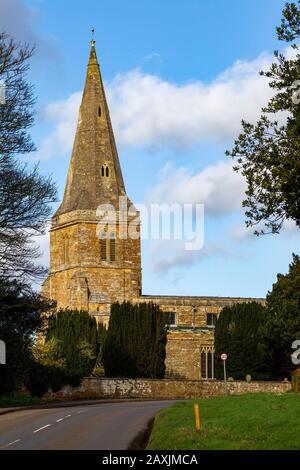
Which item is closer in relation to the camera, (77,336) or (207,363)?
(77,336)

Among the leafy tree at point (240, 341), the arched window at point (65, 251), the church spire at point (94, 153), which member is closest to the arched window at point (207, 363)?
the leafy tree at point (240, 341)

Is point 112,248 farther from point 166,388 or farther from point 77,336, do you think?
point 166,388

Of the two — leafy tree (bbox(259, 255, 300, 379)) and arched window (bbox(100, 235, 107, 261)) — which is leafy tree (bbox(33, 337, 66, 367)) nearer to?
leafy tree (bbox(259, 255, 300, 379))

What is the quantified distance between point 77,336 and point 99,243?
1795 cm

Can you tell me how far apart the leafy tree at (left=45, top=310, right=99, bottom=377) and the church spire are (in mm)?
17081

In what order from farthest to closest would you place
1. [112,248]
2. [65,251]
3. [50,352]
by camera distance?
[65,251] → [112,248] → [50,352]

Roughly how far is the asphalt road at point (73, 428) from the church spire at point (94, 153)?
181 ft

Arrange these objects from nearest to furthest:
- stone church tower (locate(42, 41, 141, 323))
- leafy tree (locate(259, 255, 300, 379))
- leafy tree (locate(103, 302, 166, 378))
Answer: leafy tree (locate(259, 255, 300, 379)), leafy tree (locate(103, 302, 166, 378)), stone church tower (locate(42, 41, 141, 323))

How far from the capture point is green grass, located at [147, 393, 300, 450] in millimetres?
23125

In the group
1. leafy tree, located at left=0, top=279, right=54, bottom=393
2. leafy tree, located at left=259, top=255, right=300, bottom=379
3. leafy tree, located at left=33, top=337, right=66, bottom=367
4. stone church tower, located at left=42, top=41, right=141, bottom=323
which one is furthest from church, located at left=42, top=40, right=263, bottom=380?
leafy tree, located at left=0, top=279, right=54, bottom=393

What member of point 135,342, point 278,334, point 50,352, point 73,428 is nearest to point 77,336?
point 135,342

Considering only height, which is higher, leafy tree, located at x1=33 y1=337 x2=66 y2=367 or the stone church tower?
the stone church tower

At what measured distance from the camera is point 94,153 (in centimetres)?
9444
